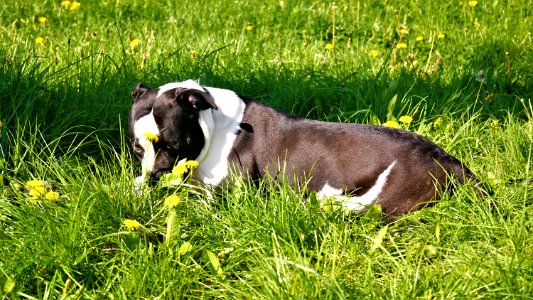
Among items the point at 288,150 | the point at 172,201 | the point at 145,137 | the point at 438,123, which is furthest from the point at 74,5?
the point at 172,201

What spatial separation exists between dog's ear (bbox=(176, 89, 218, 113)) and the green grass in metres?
0.42

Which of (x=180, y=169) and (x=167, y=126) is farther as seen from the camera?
(x=167, y=126)

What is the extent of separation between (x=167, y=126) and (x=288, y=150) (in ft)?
2.13

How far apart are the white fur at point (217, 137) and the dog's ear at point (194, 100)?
0.37 feet

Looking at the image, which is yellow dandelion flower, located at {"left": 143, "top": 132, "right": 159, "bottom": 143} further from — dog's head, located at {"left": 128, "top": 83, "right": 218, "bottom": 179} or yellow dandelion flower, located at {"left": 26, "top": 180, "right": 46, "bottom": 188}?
yellow dandelion flower, located at {"left": 26, "top": 180, "right": 46, "bottom": 188}

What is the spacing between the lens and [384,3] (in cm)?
670

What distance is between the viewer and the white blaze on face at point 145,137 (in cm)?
371

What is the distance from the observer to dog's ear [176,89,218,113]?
3705 millimetres

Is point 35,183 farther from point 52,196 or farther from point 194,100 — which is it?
point 194,100

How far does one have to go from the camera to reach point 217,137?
3.96 metres

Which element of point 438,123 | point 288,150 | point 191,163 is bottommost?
point 438,123

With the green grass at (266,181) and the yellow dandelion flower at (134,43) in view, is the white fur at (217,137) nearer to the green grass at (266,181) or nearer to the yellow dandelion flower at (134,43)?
the green grass at (266,181)

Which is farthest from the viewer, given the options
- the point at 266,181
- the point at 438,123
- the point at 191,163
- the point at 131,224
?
the point at 438,123

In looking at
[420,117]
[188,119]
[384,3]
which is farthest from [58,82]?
[384,3]
